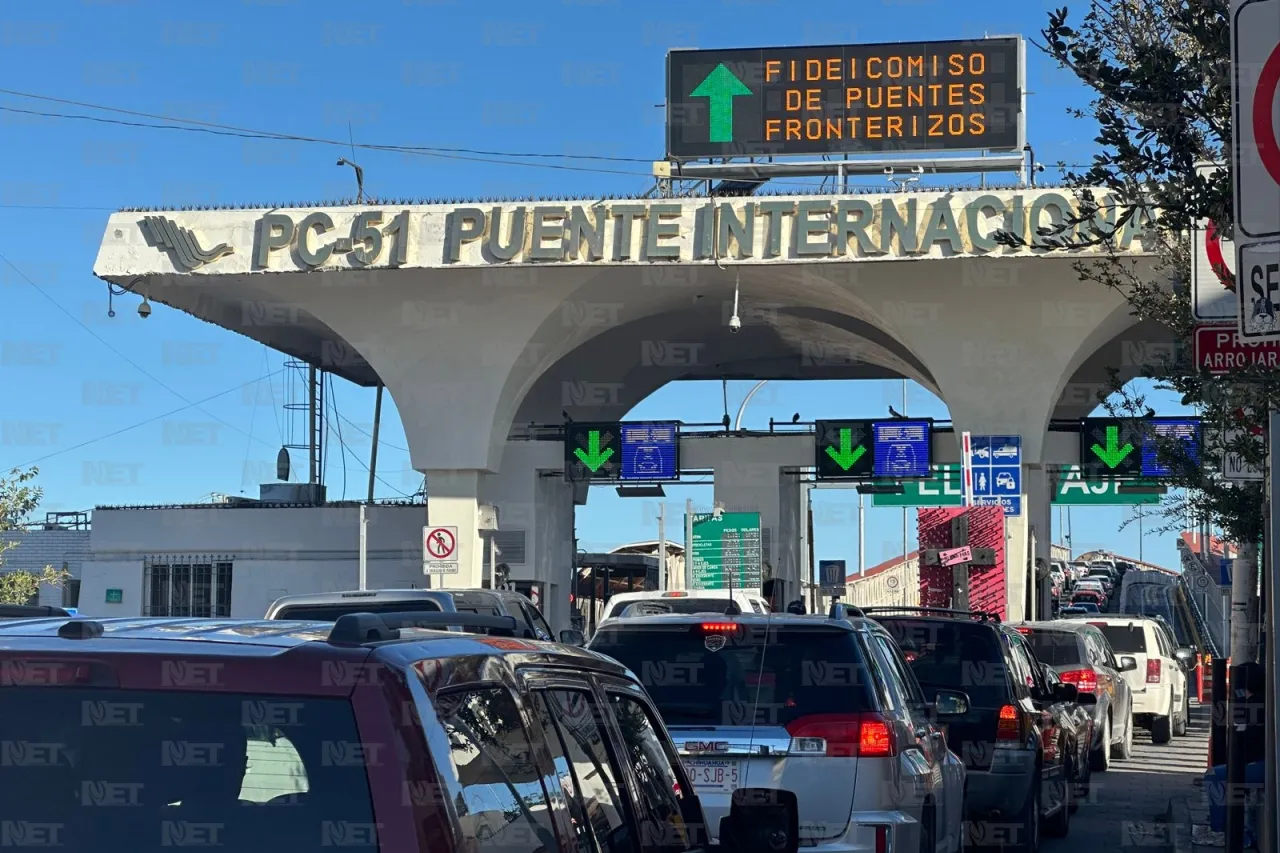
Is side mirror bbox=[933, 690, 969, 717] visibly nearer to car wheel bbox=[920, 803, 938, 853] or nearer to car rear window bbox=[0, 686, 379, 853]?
car wheel bbox=[920, 803, 938, 853]

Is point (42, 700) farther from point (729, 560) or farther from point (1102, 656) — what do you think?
point (729, 560)

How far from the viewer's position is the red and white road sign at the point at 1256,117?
471 centimetres

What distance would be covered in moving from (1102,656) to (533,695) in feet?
59.8

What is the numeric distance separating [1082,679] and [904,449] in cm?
1220

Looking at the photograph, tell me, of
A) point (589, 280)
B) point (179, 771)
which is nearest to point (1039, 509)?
point (589, 280)

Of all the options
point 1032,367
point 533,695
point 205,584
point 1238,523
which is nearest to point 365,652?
point 533,695

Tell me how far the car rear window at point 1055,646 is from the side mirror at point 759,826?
14693 millimetres

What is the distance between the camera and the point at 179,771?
3.28 m

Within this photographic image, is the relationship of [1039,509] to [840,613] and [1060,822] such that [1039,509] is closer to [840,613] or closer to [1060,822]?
[1060,822]

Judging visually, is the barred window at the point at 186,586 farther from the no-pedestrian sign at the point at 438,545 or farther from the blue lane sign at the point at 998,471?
the blue lane sign at the point at 998,471

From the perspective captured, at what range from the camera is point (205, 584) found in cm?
3506

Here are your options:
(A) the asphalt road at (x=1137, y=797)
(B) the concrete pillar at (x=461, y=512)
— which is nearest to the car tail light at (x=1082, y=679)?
(A) the asphalt road at (x=1137, y=797)

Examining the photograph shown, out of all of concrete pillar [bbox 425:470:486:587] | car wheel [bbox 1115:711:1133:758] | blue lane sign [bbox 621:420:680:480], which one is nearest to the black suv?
car wheel [bbox 1115:711:1133:758]

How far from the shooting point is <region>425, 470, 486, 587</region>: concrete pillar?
2933 cm
